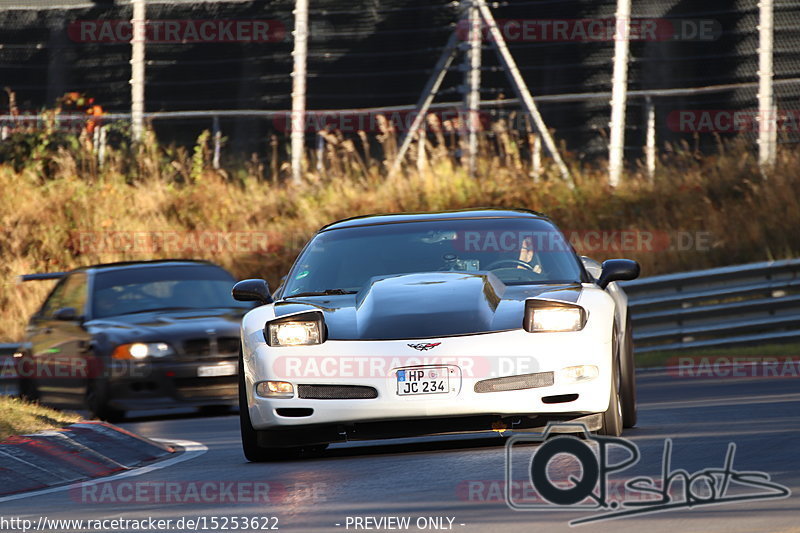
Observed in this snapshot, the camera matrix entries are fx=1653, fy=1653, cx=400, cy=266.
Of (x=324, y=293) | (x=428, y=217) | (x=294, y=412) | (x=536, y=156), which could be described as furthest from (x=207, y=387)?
(x=536, y=156)

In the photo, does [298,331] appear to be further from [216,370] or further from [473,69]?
[473,69]

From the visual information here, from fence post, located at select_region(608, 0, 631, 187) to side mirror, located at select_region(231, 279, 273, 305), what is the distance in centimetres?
1351

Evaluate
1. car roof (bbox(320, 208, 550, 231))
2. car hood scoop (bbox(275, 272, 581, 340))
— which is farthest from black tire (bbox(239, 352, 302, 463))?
car roof (bbox(320, 208, 550, 231))

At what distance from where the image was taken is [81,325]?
604 inches

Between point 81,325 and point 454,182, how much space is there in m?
9.14

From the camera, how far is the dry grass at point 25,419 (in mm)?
10077

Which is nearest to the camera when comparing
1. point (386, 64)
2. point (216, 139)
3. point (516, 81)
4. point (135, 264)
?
point (135, 264)

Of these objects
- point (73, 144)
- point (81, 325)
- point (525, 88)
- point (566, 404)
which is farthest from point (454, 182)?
point (566, 404)

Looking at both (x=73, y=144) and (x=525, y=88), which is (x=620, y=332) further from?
(x=73, y=144)

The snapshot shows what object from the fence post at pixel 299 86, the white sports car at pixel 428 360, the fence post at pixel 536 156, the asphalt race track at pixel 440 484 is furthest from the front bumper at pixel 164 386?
the fence post at pixel 299 86

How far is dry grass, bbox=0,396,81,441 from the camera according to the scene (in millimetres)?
10077

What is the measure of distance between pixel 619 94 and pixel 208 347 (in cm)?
1006

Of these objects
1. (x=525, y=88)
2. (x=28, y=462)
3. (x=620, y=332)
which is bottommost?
(x=28, y=462)

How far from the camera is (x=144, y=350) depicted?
14.4 m
